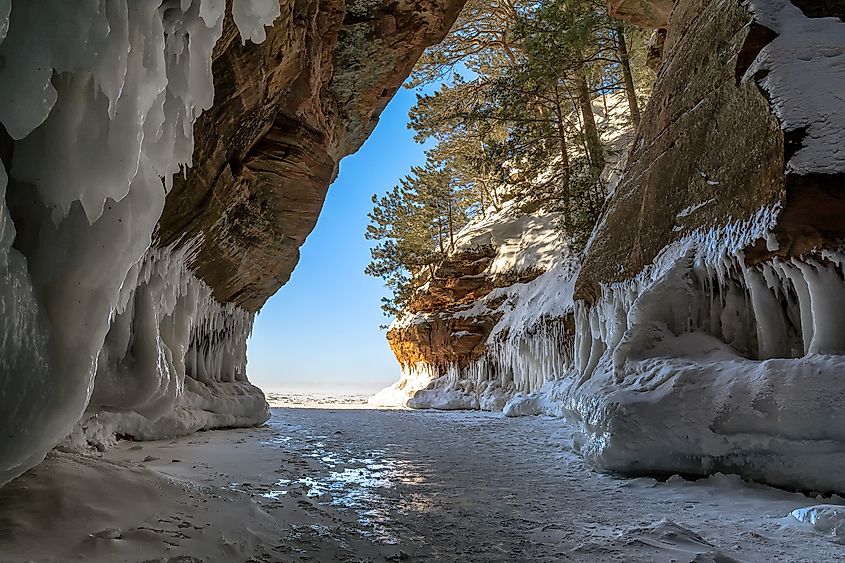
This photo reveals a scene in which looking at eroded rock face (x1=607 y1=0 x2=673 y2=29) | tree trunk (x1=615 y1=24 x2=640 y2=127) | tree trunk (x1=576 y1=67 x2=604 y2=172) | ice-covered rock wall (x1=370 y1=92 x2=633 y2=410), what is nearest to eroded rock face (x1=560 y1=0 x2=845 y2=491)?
eroded rock face (x1=607 y1=0 x2=673 y2=29)

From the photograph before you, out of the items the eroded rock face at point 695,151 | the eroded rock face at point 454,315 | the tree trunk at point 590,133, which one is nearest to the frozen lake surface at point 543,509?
the eroded rock face at point 695,151

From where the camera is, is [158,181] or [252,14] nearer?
[158,181]

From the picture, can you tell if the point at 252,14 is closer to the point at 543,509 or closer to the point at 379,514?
the point at 379,514

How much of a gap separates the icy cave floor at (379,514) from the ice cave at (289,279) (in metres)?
0.02

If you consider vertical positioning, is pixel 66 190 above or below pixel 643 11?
below

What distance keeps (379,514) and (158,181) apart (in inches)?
89.2

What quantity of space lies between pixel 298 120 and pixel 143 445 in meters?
4.32

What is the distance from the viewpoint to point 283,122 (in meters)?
6.52

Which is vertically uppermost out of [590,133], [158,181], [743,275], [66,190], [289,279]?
[590,133]

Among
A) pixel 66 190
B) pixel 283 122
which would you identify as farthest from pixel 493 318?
pixel 66 190

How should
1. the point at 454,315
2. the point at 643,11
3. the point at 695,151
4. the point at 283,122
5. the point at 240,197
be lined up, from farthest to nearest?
the point at 454,315
the point at 643,11
the point at 240,197
the point at 283,122
the point at 695,151

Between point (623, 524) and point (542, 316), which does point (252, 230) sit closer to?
point (623, 524)

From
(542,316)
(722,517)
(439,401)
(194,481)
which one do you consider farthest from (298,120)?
(439,401)

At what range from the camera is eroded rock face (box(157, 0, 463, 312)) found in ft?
16.6
